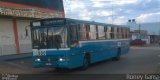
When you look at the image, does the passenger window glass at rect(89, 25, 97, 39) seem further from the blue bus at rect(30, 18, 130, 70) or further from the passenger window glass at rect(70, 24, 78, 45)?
the passenger window glass at rect(70, 24, 78, 45)

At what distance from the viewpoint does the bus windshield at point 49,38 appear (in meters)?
18.7

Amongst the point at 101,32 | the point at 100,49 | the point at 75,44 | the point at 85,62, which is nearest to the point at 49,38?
the point at 75,44

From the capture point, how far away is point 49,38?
19062 mm

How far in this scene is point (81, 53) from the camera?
20312 mm

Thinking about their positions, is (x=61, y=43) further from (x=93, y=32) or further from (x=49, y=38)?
(x=93, y=32)

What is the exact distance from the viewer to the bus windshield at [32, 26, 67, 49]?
1873 centimetres

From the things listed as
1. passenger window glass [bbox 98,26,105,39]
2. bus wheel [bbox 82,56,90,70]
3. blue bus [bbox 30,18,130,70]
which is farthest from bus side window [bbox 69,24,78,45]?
passenger window glass [bbox 98,26,105,39]

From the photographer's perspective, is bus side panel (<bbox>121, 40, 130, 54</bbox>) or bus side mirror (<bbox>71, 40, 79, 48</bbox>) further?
bus side panel (<bbox>121, 40, 130, 54</bbox>)

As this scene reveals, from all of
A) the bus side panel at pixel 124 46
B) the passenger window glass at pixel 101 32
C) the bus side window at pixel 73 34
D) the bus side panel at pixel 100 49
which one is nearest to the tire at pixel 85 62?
the bus side panel at pixel 100 49

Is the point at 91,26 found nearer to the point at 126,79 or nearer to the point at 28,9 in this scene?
the point at 126,79

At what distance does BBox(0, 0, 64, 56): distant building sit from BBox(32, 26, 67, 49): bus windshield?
1160cm

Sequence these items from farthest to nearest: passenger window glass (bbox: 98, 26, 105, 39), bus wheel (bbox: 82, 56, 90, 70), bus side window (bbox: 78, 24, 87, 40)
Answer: passenger window glass (bbox: 98, 26, 105, 39), bus wheel (bbox: 82, 56, 90, 70), bus side window (bbox: 78, 24, 87, 40)

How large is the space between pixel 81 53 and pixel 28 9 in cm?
1516

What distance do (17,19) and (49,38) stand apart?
54.4 feet
